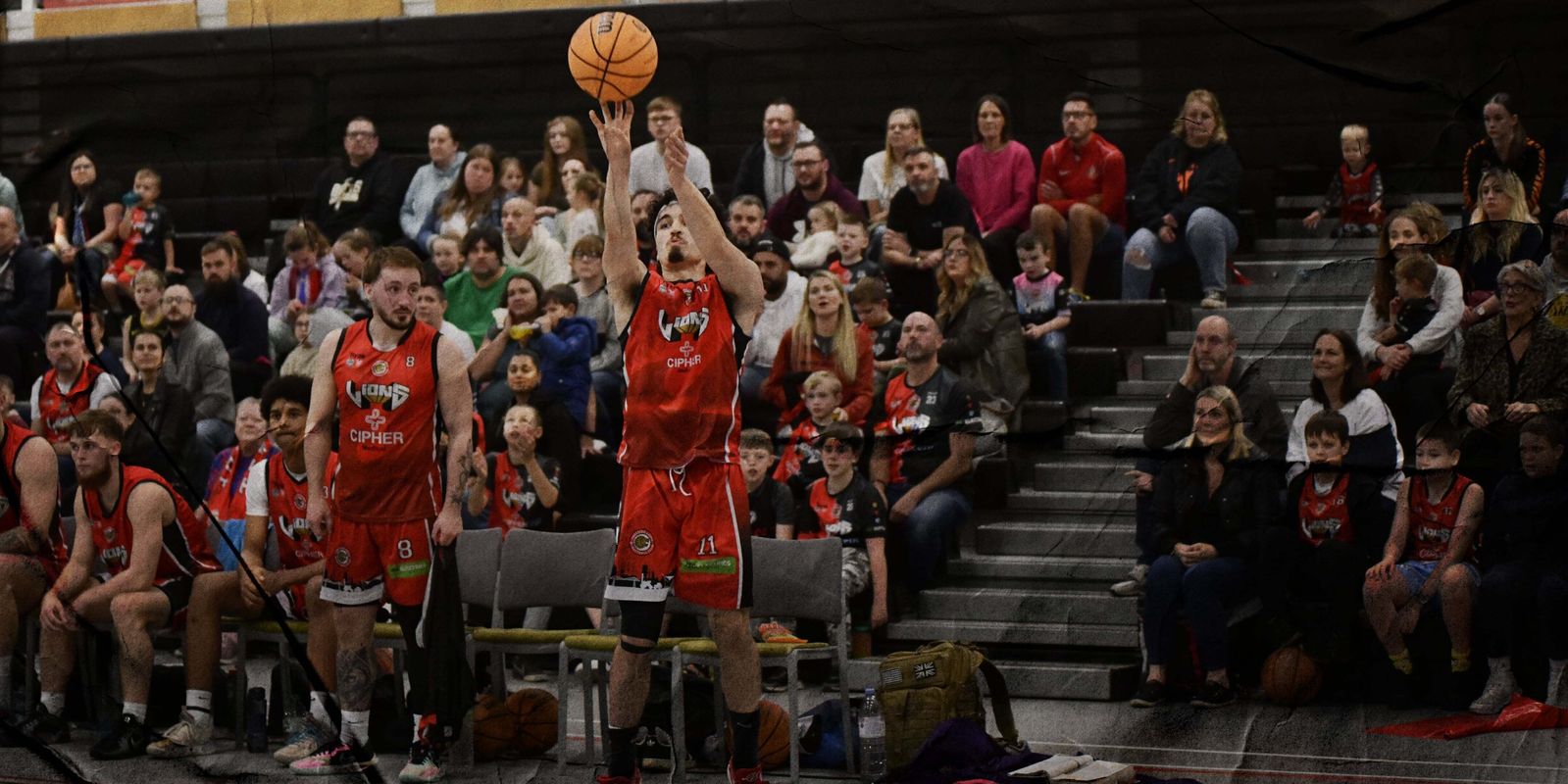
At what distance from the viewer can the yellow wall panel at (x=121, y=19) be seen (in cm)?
548

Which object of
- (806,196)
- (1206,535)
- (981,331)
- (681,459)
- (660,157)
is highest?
(660,157)

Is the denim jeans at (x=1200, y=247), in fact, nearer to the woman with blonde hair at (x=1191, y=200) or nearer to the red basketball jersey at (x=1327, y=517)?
the woman with blonde hair at (x=1191, y=200)

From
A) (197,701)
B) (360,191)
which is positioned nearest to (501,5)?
(360,191)

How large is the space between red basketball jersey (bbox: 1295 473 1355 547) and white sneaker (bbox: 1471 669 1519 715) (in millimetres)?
496

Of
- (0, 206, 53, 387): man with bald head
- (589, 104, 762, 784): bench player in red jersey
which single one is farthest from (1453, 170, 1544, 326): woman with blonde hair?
(0, 206, 53, 387): man with bald head

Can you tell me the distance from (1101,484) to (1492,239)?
114 centimetres

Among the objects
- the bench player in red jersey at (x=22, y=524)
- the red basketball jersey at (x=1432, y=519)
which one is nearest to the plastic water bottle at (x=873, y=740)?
the red basketball jersey at (x=1432, y=519)

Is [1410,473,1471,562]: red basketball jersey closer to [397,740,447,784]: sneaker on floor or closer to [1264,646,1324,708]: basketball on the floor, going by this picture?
[1264,646,1324,708]: basketball on the floor

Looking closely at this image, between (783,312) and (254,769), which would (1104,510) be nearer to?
(783,312)

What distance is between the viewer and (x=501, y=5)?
5.38m

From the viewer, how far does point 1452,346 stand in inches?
186

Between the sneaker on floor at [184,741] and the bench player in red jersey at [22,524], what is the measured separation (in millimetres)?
614

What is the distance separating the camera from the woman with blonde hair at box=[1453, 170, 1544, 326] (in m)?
4.52

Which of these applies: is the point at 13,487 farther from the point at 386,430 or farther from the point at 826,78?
the point at 826,78
